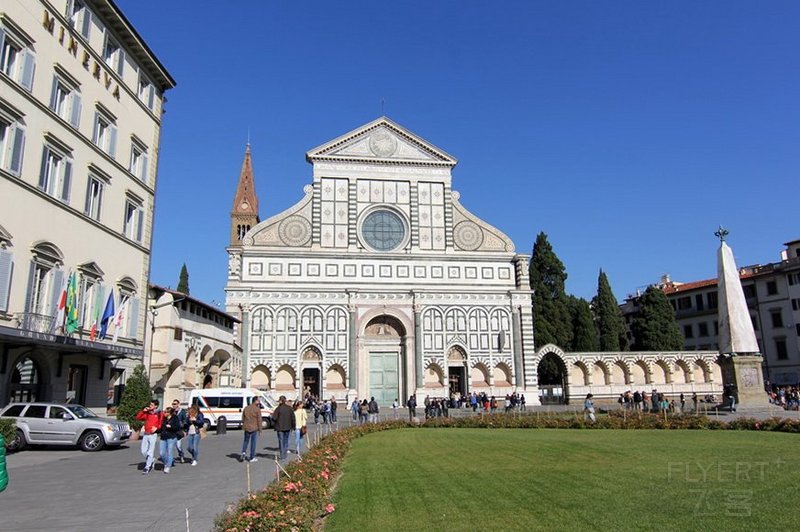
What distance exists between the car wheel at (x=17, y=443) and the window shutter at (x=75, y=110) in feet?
37.3

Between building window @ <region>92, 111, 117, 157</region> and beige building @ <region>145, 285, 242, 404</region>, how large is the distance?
6.75 meters

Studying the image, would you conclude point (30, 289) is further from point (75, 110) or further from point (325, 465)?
point (325, 465)

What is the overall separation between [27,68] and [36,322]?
27.7 ft

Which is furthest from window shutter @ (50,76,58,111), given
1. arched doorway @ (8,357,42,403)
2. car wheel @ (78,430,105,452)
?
car wheel @ (78,430,105,452)

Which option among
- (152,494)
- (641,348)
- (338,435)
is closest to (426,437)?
(338,435)

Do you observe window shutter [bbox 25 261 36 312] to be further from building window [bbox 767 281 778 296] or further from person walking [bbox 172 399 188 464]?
building window [bbox 767 281 778 296]

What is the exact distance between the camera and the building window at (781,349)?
56781 mm

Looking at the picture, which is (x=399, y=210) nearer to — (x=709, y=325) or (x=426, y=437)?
(x=426, y=437)

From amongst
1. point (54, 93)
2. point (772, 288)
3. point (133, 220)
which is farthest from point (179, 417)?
point (772, 288)

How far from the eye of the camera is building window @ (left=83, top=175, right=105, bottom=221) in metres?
23.5

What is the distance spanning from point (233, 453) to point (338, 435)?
336 centimetres

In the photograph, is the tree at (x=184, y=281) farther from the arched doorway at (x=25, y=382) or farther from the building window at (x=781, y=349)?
the building window at (x=781, y=349)

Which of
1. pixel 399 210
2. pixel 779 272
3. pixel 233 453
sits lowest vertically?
pixel 233 453

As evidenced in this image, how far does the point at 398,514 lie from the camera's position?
8.64 m
